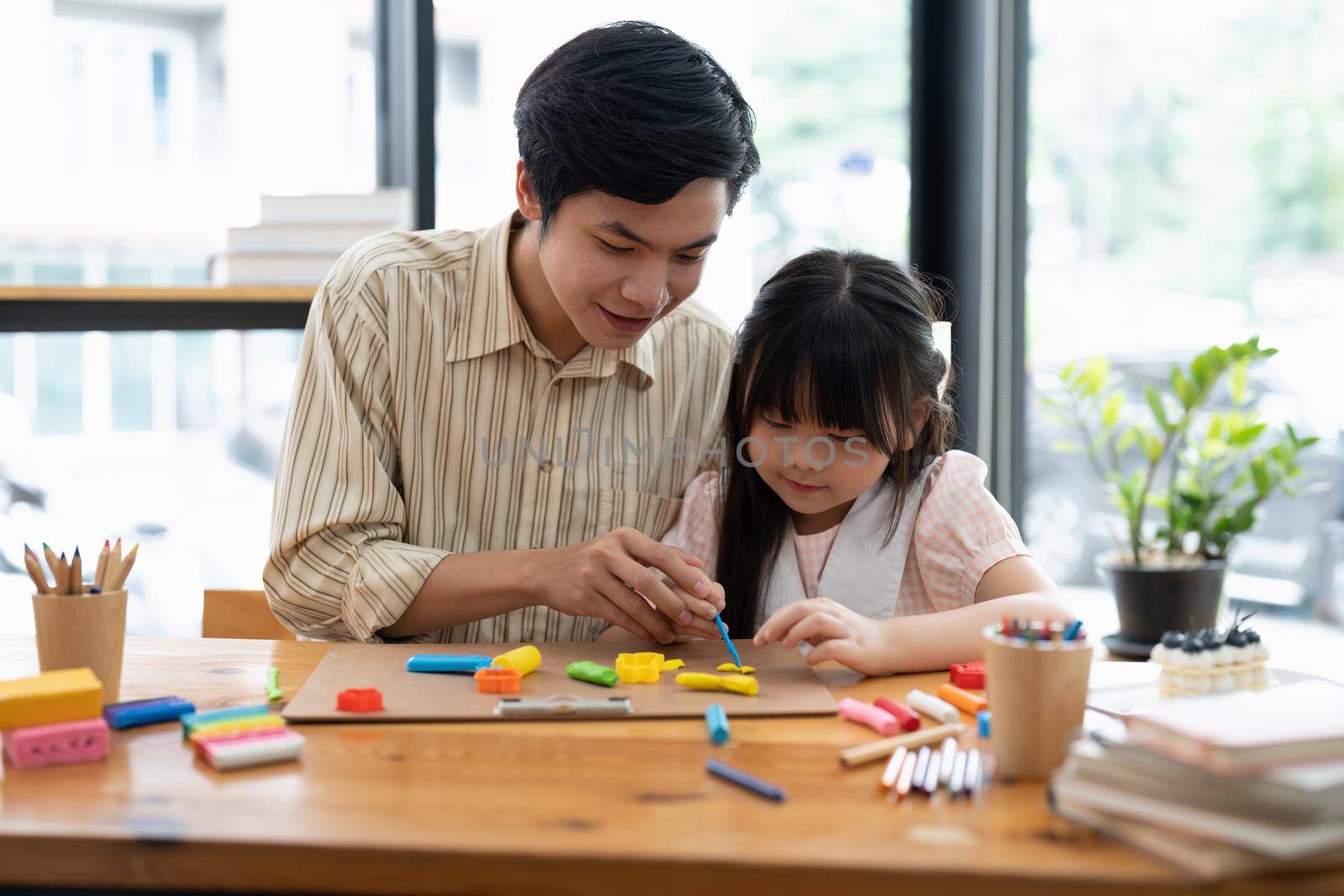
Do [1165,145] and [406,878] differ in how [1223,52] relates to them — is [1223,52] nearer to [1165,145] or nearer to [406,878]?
[1165,145]

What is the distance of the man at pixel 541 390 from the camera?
1364mm

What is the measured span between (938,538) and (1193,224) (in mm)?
1340

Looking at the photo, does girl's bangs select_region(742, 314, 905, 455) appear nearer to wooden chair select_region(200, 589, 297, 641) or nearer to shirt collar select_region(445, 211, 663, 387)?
shirt collar select_region(445, 211, 663, 387)

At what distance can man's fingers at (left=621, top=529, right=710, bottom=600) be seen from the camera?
1254 mm

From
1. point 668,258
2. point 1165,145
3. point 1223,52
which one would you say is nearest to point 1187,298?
point 1165,145

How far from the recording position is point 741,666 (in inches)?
47.9

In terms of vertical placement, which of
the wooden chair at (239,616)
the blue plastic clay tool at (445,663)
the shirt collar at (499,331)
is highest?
the shirt collar at (499,331)

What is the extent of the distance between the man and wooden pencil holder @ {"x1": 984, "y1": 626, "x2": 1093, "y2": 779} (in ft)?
1.26

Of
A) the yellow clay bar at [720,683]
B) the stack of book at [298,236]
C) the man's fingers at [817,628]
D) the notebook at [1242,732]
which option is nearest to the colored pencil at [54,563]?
the yellow clay bar at [720,683]

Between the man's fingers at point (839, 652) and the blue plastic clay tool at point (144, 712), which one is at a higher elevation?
the man's fingers at point (839, 652)

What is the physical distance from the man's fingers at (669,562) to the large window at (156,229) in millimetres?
1388

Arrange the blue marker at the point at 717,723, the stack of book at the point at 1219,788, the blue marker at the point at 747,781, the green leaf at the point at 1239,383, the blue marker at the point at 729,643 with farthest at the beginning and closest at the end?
the green leaf at the point at 1239,383 < the blue marker at the point at 729,643 < the blue marker at the point at 717,723 < the blue marker at the point at 747,781 < the stack of book at the point at 1219,788

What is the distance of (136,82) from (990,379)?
6.42 feet

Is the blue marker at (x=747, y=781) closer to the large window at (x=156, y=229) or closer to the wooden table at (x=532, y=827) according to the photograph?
the wooden table at (x=532, y=827)
